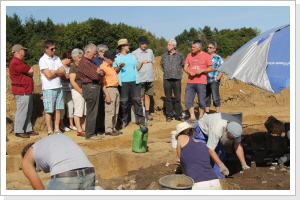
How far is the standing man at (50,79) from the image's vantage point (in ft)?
28.7

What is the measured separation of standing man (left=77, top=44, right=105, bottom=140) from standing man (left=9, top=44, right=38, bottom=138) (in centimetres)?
116

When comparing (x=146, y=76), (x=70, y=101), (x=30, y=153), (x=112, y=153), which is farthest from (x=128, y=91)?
(x=30, y=153)

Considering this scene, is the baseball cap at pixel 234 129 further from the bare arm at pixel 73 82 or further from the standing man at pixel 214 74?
the standing man at pixel 214 74

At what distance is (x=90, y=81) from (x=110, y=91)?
2.31 feet

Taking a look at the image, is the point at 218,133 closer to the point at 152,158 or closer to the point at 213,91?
the point at 152,158

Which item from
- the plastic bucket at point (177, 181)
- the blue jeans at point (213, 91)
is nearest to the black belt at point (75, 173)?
the plastic bucket at point (177, 181)

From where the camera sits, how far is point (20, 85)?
28.8 ft

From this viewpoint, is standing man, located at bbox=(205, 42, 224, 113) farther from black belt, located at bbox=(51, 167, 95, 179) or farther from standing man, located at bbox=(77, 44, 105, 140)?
black belt, located at bbox=(51, 167, 95, 179)

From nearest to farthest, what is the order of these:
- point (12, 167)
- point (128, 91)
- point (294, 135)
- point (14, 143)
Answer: point (294, 135)
point (12, 167)
point (14, 143)
point (128, 91)

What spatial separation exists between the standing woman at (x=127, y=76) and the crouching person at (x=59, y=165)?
5.08m

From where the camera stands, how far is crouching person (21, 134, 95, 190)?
4520 mm

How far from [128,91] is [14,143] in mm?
2958
